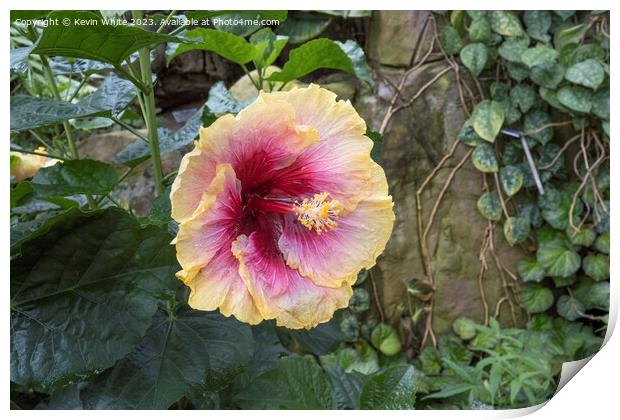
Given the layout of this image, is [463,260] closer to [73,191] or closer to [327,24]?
[327,24]

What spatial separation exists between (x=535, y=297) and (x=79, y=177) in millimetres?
1076

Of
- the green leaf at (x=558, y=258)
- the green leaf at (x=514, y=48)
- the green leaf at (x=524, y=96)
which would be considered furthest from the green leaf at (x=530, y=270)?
the green leaf at (x=514, y=48)

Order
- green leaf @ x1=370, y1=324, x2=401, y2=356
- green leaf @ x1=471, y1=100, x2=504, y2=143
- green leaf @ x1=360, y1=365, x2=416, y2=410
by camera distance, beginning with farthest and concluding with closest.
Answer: green leaf @ x1=370, y1=324, x2=401, y2=356, green leaf @ x1=471, y1=100, x2=504, y2=143, green leaf @ x1=360, y1=365, x2=416, y2=410

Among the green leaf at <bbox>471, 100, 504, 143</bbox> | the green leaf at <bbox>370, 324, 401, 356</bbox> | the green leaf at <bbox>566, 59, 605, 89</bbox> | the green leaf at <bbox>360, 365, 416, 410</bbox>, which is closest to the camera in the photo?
the green leaf at <bbox>360, 365, 416, 410</bbox>

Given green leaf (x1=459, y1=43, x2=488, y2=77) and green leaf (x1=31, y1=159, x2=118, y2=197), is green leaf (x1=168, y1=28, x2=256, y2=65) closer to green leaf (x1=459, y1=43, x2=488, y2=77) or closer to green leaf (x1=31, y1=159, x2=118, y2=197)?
green leaf (x1=31, y1=159, x2=118, y2=197)

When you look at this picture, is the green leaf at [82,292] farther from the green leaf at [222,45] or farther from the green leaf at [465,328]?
the green leaf at [465,328]

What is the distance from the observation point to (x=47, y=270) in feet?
1.44

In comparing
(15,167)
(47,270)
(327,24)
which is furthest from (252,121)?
(327,24)

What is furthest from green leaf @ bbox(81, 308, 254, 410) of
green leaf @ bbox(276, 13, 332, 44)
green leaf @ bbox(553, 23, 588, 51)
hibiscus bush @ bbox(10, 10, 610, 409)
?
green leaf @ bbox(553, 23, 588, 51)

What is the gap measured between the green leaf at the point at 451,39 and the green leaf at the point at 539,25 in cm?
14

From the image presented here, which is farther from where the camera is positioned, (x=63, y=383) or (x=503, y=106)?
(x=503, y=106)

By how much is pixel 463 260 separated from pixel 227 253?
38.9 inches

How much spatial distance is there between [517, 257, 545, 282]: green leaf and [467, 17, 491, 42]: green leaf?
1.58 feet

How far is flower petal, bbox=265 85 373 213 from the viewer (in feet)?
1.22
